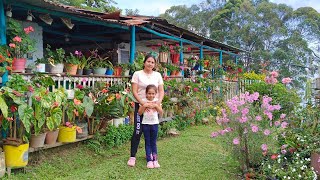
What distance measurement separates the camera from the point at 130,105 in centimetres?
639

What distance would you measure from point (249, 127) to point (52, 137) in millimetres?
2845

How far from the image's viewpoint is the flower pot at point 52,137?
15.7ft

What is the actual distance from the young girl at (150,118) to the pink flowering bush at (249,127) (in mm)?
935

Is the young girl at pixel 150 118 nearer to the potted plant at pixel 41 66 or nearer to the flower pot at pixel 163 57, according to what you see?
the potted plant at pixel 41 66

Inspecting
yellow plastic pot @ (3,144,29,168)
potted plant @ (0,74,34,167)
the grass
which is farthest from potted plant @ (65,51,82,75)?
yellow plastic pot @ (3,144,29,168)

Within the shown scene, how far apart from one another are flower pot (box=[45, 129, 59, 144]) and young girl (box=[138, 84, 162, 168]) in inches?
53.6

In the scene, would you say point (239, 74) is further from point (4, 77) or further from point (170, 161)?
point (4, 77)

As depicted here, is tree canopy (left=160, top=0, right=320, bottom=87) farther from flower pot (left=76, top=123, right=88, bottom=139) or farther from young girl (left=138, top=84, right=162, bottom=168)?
young girl (left=138, top=84, right=162, bottom=168)

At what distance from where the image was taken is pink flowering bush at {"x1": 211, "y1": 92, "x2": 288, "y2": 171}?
14.0 feet

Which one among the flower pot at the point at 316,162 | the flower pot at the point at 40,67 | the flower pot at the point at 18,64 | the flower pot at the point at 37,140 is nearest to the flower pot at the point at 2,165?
the flower pot at the point at 37,140

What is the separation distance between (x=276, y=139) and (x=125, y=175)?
2.18 meters

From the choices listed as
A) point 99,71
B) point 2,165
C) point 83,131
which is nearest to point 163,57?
point 99,71

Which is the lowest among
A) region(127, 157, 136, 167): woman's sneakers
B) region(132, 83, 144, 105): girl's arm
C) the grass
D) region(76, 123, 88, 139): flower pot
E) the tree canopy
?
the grass

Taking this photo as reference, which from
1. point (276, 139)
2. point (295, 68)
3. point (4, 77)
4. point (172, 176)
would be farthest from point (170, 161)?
point (295, 68)
